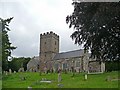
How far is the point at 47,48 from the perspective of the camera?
8500 cm

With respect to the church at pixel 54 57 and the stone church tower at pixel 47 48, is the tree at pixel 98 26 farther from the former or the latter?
the stone church tower at pixel 47 48

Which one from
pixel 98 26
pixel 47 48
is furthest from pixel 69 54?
pixel 98 26

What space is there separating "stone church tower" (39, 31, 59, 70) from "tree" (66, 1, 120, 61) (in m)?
54.5

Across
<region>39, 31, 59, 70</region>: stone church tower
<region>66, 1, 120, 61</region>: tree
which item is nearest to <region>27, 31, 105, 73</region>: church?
<region>39, 31, 59, 70</region>: stone church tower

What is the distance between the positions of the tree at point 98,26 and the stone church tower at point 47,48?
179ft

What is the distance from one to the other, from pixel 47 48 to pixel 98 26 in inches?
2358

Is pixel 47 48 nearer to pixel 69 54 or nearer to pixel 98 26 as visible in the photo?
pixel 69 54

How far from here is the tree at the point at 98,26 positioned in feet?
79.0

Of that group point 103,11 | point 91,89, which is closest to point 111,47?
point 103,11

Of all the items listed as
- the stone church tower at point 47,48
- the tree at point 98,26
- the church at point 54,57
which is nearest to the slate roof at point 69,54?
the church at point 54,57

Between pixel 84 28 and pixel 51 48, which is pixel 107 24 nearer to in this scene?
pixel 84 28

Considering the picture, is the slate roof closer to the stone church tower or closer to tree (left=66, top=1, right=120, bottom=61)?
the stone church tower

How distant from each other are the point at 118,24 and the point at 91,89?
10713mm

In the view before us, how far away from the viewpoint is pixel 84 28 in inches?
1067
